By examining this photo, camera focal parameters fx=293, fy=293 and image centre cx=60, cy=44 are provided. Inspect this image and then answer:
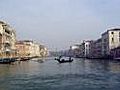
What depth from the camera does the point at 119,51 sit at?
96250 millimetres

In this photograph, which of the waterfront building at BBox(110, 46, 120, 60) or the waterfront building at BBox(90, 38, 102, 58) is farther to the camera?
the waterfront building at BBox(90, 38, 102, 58)

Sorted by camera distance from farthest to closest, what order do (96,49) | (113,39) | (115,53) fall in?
(96,49) < (113,39) < (115,53)

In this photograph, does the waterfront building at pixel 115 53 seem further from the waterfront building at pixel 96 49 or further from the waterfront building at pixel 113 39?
the waterfront building at pixel 96 49

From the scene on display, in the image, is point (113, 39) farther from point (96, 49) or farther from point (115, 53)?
point (96, 49)

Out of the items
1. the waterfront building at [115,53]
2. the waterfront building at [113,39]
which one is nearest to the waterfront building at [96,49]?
the waterfront building at [113,39]

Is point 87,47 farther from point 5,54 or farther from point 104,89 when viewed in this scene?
point 104,89

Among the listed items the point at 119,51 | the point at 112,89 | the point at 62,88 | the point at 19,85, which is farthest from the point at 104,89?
the point at 119,51

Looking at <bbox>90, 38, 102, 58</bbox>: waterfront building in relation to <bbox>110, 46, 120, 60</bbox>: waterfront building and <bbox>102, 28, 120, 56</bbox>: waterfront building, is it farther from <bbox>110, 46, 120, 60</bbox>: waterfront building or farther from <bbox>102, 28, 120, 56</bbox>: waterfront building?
<bbox>110, 46, 120, 60</bbox>: waterfront building

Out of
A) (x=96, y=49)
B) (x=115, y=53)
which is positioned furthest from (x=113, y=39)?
(x=96, y=49)

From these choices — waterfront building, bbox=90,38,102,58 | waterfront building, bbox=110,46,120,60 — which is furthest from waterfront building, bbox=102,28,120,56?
waterfront building, bbox=90,38,102,58

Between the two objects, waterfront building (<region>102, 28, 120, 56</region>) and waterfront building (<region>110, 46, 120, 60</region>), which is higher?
waterfront building (<region>102, 28, 120, 56</region>)

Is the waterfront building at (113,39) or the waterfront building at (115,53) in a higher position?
the waterfront building at (113,39)

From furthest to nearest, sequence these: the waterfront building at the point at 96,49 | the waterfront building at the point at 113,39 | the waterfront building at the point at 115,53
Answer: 1. the waterfront building at the point at 96,49
2. the waterfront building at the point at 113,39
3. the waterfront building at the point at 115,53

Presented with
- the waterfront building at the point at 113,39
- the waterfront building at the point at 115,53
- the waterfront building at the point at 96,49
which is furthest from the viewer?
the waterfront building at the point at 96,49
